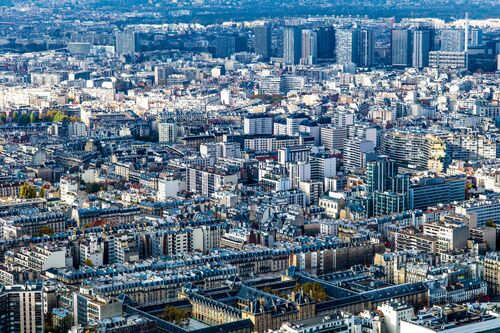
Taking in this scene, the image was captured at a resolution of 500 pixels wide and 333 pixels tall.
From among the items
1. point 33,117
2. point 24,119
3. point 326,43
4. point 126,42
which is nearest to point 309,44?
point 326,43

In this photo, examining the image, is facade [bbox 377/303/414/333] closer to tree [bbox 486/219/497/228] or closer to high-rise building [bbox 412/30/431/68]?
tree [bbox 486/219/497/228]

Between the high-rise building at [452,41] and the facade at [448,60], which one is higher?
the high-rise building at [452,41]

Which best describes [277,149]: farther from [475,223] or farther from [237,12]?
[237,12]

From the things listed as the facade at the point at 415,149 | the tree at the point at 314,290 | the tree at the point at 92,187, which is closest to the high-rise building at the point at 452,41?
the facade at the point at 415,149

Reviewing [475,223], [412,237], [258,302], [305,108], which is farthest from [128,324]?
[305,108]

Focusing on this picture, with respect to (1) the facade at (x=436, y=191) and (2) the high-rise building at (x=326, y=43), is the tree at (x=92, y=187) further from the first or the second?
(2) the high-rise building at (x=326, y=43)

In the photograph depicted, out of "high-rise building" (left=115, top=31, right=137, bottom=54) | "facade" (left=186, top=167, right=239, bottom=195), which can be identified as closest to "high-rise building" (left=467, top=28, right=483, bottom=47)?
"high-rise building" (left=115, top=31, right=137, bottom=54)

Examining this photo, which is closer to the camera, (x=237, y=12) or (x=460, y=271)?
(x=460, y=271)

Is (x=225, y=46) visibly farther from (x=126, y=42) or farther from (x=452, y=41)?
(x=452, y=41)
